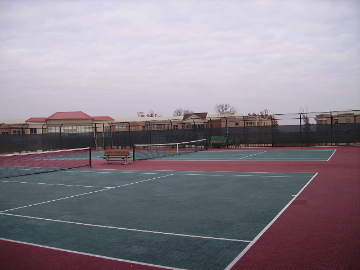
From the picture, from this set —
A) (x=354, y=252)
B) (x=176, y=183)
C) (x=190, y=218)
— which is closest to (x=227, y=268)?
(x=354, y=252)

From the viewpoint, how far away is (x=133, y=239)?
612 cm

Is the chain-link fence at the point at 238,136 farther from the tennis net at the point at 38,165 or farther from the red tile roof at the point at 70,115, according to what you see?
the red tile roof at the point at 70,115

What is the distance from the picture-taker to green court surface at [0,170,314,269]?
5.57 m

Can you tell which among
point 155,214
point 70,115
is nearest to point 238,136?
point 155,214

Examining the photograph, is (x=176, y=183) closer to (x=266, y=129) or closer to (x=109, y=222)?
(x=109, y=222)

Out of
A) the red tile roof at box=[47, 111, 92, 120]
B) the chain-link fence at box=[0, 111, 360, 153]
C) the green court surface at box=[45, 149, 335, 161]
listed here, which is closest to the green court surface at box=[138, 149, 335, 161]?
the green court surface at box=[45, 149, 335, 161]

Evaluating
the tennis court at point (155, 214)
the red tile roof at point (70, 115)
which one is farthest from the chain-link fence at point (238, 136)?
the red tile roof at point (70, 115)

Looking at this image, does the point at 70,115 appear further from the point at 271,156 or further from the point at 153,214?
the point at 153,214

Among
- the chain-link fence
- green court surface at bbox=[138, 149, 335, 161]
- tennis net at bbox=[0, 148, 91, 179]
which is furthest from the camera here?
the chain-link fence

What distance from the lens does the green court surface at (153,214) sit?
5.57 meters

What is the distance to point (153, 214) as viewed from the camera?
7.92m

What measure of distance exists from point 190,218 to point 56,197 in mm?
5061

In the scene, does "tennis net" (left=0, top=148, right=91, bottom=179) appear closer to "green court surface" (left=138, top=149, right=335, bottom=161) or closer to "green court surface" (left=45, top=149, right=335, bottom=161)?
"green court surface" (left=45, top=149, right=335, bottom=161)

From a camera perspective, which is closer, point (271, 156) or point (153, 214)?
point (153, 214)
